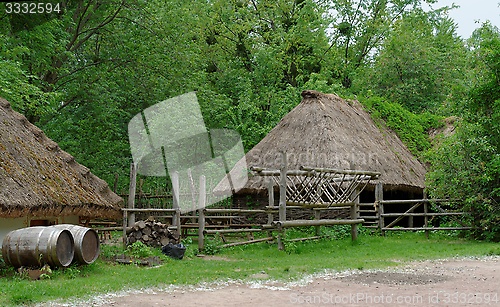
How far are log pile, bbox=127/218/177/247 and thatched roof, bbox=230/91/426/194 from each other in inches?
208

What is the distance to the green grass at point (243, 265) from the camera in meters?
7.70

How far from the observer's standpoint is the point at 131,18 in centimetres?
2003

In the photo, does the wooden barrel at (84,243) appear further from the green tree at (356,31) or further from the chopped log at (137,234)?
the green tree at (356,31)

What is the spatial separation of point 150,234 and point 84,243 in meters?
2.97

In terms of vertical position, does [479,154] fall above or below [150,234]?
above

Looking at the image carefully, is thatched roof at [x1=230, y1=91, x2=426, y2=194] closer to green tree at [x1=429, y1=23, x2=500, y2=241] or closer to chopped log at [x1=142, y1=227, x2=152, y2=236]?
green tree at [x1=429, y1=23, x2=500, y2=241]

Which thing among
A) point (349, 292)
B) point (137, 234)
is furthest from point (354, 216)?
point (349, 292)

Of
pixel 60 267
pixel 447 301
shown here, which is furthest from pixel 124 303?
pixel 447 301

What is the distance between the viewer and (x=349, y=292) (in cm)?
760

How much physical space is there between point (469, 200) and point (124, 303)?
10386 mm

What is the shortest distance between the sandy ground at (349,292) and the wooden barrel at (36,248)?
191cm

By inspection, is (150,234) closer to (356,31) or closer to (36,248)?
(36,248)

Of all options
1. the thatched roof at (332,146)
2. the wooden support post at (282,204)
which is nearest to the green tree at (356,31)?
the thatched roof at (332,146)

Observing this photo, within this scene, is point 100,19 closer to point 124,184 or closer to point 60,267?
point 124,184
